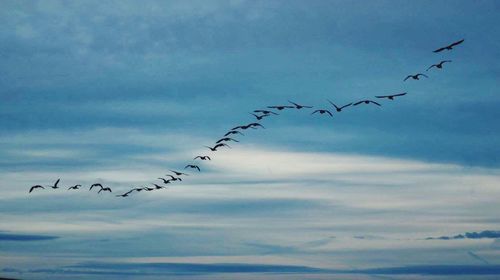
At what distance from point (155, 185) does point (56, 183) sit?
671 inches

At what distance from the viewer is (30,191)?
4798 inches

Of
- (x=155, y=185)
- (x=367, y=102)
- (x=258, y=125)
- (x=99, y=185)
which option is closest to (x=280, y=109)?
(x=258, y=125)

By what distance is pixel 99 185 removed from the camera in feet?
429

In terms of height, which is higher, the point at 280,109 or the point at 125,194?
the point at 280,109

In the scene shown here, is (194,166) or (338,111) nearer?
(338,111)

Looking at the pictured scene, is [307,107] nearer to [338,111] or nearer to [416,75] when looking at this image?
[338,111]

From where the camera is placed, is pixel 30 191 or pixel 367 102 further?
pixel 30 191

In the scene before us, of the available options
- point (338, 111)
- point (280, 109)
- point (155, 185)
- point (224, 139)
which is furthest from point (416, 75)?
point (155, 185)

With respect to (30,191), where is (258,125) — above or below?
above

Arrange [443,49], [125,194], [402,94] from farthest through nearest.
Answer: [125,194] < [402,94] < [443,49]

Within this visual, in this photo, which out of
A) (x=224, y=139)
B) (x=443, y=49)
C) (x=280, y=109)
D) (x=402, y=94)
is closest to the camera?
(x=443, y=49)

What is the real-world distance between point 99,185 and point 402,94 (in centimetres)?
6167

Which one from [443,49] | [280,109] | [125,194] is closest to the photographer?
[443,49]

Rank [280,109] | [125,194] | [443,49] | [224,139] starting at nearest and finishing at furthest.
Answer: [443,49], [280,109], [224,139], [125,194]
